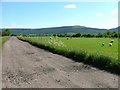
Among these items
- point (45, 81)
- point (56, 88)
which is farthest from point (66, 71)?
point (56, 88)

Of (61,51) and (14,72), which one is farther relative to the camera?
(61,51)

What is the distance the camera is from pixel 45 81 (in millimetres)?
12789

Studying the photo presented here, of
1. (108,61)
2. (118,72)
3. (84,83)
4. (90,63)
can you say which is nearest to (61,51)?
(90,63)

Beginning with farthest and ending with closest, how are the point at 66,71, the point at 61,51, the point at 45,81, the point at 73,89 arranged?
the point at 61,51, the point at 66,71, the point at 45,81, the point at 73,89

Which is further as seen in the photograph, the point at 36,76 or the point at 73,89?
the point at 36,76

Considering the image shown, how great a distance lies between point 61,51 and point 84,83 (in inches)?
617

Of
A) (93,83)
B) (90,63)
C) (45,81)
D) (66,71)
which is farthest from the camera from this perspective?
(90,63)

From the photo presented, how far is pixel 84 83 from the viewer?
12000 millimetres

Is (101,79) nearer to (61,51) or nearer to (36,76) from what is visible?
(36,76)

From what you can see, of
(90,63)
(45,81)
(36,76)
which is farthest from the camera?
(90,63)

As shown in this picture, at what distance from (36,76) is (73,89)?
3.94 m

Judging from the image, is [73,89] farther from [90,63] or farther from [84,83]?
[90,63]

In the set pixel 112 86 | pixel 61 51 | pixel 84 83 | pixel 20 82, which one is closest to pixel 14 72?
pixel 20 82

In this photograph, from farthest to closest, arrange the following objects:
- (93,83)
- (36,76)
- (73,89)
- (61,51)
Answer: (61,51), (36,76), (93,83), (73,89)
